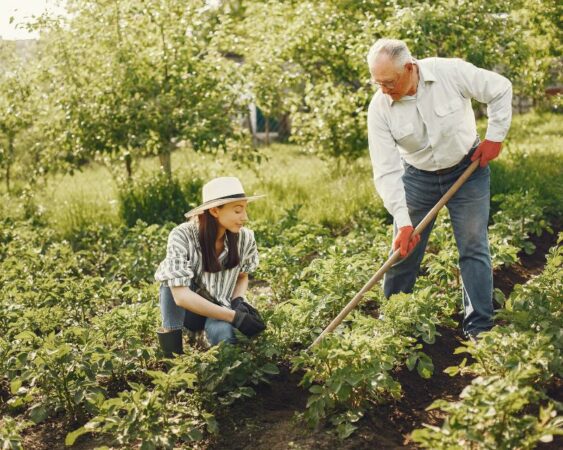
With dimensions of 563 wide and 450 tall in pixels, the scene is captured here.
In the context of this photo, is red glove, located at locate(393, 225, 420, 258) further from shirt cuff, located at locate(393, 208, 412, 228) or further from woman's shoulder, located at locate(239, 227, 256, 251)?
woman's shoulder, located at locate(239, 227, 256, 251)

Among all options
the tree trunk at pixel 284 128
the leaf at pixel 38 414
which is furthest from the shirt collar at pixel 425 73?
the tree trunk at pixel 284 128

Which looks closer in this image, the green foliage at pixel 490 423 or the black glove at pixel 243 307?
the green foliage at pixel 490 423

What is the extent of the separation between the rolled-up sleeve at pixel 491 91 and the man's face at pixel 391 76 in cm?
31

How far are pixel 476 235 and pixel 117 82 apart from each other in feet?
15.6

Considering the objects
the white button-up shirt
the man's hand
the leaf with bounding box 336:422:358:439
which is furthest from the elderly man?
the leaf with bounding box 336:422:358:439

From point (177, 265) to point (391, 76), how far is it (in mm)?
1476

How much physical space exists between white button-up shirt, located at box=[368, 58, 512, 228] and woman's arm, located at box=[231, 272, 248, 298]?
0.92 metres

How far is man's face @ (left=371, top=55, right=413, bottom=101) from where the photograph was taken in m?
4.05

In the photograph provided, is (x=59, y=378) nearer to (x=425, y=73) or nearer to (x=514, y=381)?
(x=514, y=381)

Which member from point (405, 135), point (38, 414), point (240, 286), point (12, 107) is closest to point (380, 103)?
point (405, 135)

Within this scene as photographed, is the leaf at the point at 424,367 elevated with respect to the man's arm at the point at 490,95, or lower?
lower

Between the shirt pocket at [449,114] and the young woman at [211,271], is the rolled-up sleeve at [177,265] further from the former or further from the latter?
the shirt pocket at [449,114]

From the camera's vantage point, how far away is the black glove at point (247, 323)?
416cm

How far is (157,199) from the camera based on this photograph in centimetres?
818
